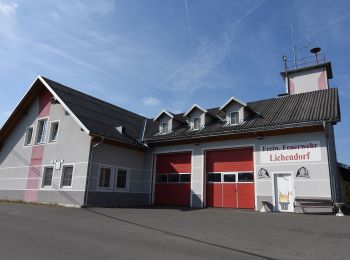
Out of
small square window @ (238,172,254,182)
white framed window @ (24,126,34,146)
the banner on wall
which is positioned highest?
white framed window @ (24,126,34,146)

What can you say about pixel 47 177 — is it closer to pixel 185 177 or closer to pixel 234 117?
pixel 185 177

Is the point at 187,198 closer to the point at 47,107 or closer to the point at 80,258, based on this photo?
the point at 47,107

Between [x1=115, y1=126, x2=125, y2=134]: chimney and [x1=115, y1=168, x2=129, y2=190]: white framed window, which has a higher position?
[x1=115, y1=126, x2=125, y2=134]: chimney

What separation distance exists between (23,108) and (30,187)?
6.03 m

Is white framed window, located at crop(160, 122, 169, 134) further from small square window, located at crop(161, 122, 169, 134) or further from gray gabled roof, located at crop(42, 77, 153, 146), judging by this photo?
gray gabled roof, located at crop(42, 77, 153, 146)

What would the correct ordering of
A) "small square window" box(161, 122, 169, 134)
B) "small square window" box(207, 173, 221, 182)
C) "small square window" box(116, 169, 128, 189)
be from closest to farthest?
"small square window" box(207, 173, 221, 182) → "small square window" box(116, 169, 128, 189) → "small square window" box(161, 122, 169, 134)

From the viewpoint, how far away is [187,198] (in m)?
18.9

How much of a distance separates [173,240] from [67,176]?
12.2 meters

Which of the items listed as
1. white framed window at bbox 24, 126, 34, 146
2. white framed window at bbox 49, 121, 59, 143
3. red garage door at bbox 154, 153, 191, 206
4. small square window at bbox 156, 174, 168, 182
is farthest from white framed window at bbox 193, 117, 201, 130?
white framed window at bbox 24, 126, 34, 146

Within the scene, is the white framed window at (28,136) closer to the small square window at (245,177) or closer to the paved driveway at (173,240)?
the paved driveway at (173,240)

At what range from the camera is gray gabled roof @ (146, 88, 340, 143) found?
15211mm

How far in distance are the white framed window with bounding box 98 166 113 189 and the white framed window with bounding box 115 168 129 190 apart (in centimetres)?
52

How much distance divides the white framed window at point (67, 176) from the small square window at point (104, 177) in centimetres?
168

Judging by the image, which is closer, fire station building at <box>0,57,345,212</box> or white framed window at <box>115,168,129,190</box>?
fire station building at <box>0,57,345,212</box>
